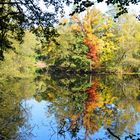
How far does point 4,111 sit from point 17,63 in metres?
24.8

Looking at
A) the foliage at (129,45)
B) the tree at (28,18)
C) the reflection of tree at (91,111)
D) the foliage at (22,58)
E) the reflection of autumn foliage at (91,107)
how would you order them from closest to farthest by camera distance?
the tree at (28,18), the reflection of tree at (91,111), the reflection of autumn foliage at (91,107), the foliage at (22,58), the foliage at (129,45)

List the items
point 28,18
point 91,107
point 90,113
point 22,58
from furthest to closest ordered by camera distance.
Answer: point 22,58
point 91,107
point 90,113
point 28,18

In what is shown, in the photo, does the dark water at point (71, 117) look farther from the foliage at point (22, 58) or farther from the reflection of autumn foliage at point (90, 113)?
the foliage at point (22, 58)

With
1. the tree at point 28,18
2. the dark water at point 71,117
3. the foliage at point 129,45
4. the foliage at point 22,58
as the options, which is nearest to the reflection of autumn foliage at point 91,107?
the dark water at point 71,117

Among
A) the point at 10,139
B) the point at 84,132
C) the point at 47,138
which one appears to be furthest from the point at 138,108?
the point at 10,139

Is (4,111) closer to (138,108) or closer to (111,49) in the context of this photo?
(138,108)

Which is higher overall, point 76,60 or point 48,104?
point 76,60

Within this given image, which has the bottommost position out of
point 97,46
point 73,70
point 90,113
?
point 90,113

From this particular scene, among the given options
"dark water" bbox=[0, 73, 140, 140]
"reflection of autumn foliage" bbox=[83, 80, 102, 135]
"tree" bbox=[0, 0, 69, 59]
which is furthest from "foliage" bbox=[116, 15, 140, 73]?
"tree" bbox=[0, 0, 69, 59]

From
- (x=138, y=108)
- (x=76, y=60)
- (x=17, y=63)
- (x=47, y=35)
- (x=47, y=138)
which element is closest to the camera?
(x=47, y=35)

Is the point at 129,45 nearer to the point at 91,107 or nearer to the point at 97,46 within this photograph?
the point at 97,46

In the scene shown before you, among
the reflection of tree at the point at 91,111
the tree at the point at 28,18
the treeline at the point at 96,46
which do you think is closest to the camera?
the tree at the point at 28,18

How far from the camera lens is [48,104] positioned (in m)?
25.6

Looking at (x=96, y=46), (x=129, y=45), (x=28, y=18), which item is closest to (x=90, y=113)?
(x=28, y=18)
